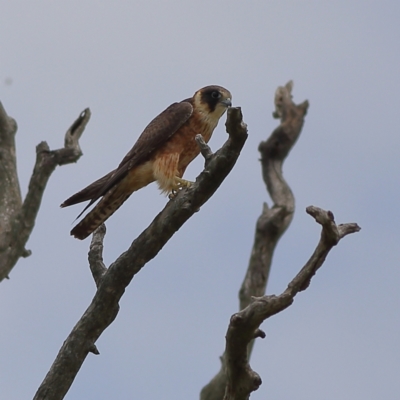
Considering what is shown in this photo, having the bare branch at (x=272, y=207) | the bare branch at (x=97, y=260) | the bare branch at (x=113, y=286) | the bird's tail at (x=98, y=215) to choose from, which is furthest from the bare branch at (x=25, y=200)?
the bare branch at (x=113, y=286)

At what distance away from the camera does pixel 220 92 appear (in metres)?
7.45

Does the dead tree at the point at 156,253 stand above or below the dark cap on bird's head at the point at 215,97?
below

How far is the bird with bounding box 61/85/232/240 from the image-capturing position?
6547mm

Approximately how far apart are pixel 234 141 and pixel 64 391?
5.53 ft

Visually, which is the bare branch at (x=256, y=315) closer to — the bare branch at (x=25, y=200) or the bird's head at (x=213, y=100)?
the bird's head at (x=213, y=100)

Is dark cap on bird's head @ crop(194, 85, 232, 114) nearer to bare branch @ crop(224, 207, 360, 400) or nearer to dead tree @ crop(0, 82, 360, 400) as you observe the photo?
dead tree @ crop(0, 82, 360, 400)

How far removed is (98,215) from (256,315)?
8.62 ft

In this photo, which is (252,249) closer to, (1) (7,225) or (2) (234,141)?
(1) (7,225)

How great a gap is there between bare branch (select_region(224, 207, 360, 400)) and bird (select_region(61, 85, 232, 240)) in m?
2.27

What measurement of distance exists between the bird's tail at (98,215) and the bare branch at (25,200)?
2.25 m

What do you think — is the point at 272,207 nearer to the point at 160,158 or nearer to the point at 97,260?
the point at 160,158

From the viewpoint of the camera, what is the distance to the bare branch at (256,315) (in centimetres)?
416

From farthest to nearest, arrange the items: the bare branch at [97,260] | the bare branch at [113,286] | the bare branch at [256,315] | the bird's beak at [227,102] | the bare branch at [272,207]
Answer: the bare branch at [272,207], the bird's beak at [227,102], the bare branch at [97,260], the bare branch at [113,286], the bare branch at [256,315]

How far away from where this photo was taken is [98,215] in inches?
259
